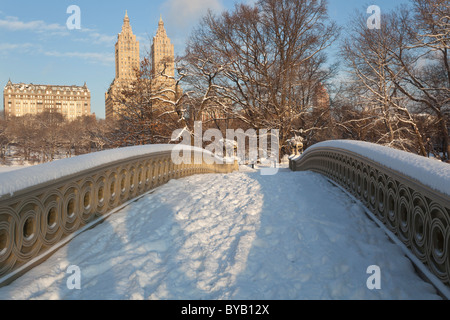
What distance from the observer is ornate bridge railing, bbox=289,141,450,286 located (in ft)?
8.43

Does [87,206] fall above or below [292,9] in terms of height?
below

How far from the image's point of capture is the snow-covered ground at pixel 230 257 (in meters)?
2.57

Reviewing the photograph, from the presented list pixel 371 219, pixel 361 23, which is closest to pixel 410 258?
pixel 371 219

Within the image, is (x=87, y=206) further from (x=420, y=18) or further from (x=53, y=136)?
(x=53, y=136)

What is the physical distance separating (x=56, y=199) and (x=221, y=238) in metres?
2.04

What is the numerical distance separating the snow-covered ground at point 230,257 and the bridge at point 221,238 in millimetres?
13

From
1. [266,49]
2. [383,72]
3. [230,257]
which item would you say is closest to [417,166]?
[230,257]

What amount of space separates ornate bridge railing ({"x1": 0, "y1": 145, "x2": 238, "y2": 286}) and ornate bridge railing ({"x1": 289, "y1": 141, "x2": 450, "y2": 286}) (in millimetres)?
3885

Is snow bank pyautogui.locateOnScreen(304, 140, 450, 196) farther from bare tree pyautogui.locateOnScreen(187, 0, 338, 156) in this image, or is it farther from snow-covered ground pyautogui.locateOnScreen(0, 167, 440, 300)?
bare tree pyautogui.locateOnScreen(187, 0, 338, 156)

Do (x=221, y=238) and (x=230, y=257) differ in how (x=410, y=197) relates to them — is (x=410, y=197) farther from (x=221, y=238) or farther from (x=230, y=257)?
(x=221, y=238)

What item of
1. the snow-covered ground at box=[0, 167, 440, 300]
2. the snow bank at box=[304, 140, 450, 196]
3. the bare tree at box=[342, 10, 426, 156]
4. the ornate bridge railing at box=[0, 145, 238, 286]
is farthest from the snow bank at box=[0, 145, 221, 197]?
the bare tree at box=[342, 10, 426, 156]
